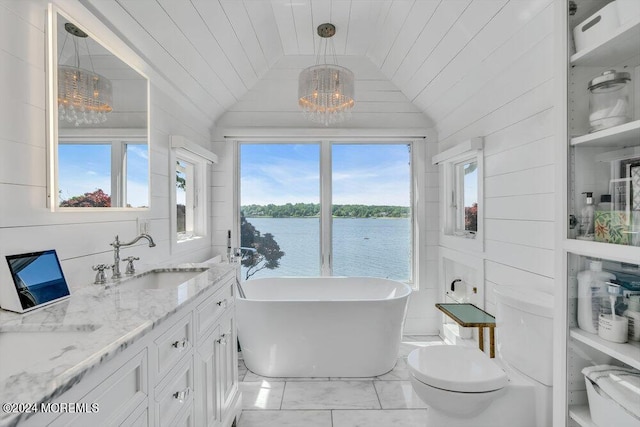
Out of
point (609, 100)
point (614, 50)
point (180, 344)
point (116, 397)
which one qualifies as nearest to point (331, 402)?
point (180, 344)

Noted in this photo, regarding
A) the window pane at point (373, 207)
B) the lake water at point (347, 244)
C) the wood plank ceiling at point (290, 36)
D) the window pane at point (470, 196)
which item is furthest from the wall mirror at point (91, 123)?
the window pane at point (470, 196)

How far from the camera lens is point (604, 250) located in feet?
3.98

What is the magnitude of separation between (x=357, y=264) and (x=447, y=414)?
181 cm

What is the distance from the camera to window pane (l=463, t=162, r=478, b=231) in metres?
2.75

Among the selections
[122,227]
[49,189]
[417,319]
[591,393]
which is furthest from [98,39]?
Result: [417,319]

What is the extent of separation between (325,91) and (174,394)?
2.13 meters

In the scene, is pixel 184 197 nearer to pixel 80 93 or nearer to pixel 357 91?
pixel 80 93

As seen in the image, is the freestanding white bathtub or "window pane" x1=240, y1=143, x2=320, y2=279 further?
"window pane" x1=240, y1=143, x2=320, y2=279

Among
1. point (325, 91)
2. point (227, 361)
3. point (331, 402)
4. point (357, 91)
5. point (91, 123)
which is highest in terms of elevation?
point (357, 91)

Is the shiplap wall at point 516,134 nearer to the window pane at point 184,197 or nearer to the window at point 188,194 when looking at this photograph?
the window at point 188,194

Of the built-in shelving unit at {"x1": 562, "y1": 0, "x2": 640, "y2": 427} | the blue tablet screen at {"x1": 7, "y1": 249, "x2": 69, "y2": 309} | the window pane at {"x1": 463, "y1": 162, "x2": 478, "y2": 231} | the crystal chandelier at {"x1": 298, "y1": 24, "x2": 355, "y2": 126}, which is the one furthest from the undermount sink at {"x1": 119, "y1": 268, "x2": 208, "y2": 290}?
the window pane at {"x1": 463, "y1": 162, "x2": 478, "y2": 231}

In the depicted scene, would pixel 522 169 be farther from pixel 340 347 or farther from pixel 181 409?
pixel 181 409

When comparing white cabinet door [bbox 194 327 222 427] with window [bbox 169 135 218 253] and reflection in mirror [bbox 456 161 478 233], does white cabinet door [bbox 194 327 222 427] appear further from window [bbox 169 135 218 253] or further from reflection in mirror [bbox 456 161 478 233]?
reflection in mirror [bbox 456 161 478 233]

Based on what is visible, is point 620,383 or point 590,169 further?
point 590,169
